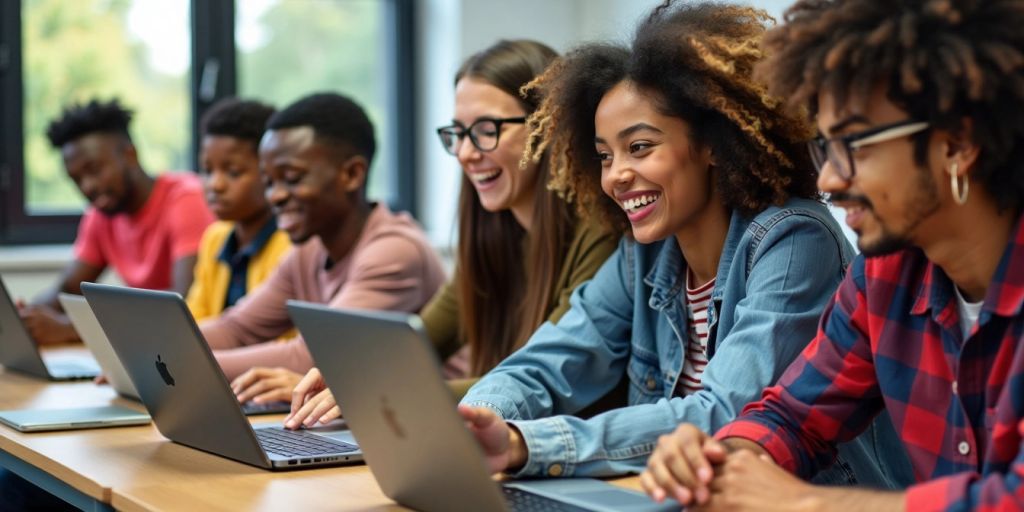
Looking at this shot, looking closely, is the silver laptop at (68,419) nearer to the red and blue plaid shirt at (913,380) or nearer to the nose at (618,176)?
the nose at (618,176)

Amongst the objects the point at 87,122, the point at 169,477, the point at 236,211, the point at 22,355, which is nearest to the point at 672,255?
the point at 169,477

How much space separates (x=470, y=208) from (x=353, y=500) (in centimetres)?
111

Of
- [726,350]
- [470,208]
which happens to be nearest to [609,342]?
[726,350]

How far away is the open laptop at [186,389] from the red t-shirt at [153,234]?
1.96m

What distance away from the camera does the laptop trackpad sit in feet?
4.06

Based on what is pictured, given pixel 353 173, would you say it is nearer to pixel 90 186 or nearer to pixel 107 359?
pixel 107 359

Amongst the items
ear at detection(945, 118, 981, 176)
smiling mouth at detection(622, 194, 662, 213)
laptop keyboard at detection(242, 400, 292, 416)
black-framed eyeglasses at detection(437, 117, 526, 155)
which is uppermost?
ear at detection(945, 118, 981, 176)

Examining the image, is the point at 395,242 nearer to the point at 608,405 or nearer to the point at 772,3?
the point at 608,405

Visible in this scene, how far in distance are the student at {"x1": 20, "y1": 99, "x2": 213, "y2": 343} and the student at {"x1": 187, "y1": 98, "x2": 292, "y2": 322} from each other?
1.26ft

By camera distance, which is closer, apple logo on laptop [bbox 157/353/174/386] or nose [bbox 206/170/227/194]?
apple logo on laptop [bbox 157/353/174/386]

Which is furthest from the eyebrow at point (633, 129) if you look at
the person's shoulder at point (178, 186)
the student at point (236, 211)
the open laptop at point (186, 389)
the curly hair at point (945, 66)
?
the person's shoulder at point (178, 186)

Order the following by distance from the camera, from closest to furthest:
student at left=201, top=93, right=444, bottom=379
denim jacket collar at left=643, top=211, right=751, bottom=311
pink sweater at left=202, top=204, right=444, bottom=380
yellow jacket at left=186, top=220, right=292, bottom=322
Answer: denim jacket collar at left=643, top=211, right=751, bottom=311, pink sweater at left=202, top=204, right=444, bottom=380, student at left=201, top=93, right=444, bottom=379, yellow jacket at left=186, top=220, right=292, bottom=322

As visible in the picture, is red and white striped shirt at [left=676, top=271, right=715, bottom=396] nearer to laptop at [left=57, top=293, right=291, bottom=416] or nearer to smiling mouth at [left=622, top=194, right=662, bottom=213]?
smiling mouth at [left=622, top=194, right=662, bottom=213]

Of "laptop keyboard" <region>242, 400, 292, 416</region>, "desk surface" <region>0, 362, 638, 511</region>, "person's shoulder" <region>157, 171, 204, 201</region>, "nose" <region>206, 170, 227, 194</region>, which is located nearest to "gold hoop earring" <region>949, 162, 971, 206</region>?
"desk surface" <region>0, 362, 638, 511</region>
